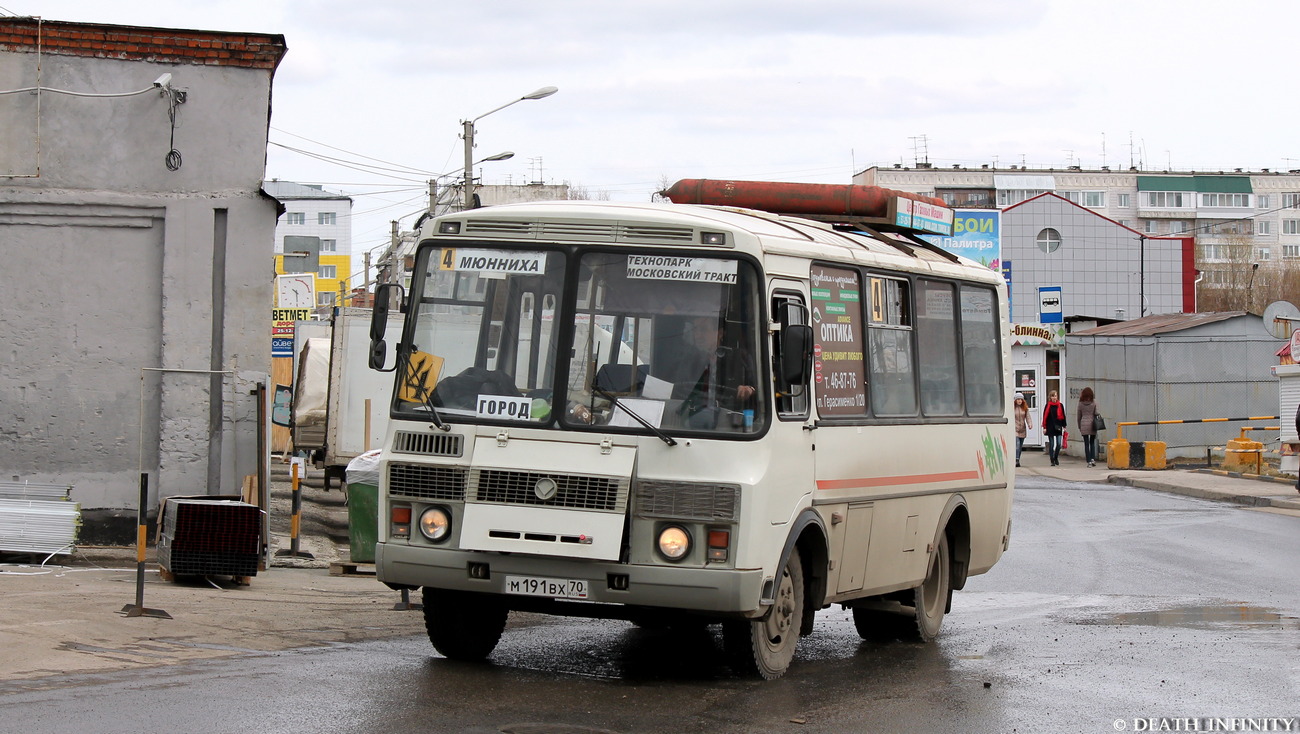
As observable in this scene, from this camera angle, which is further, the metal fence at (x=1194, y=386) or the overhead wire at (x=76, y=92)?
the metal fence at (x=1194, y=386)

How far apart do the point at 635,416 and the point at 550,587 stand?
1030 mm

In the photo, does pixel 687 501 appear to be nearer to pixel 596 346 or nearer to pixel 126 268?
pixel 596 346

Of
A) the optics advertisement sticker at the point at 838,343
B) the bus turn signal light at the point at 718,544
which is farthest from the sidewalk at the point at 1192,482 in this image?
the bus turn signal light at the point at 718,544

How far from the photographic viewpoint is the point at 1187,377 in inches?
1465

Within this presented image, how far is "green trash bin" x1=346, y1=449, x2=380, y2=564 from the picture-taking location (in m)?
13.8

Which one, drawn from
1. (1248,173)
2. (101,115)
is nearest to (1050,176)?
(1248,173)

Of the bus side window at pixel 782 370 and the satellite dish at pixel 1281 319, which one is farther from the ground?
the satellite dish at pixel 1281 319

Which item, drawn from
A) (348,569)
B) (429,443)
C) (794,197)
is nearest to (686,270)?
(429,443)

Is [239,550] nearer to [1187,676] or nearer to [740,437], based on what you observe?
[740,437]

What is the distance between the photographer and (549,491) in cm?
805

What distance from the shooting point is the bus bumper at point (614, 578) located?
25.9ft

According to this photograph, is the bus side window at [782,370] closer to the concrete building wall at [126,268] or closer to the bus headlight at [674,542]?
the bus headlight at [674,542]

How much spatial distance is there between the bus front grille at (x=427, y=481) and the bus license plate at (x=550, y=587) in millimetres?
585

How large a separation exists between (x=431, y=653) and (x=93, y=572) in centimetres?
536
